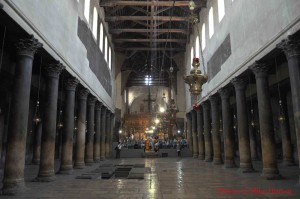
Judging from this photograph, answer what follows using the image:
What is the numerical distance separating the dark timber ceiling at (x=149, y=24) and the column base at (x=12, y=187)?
10.7 metres

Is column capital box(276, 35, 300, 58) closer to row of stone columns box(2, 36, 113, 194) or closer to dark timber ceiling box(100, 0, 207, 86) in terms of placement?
dark timber ceiling box(100, 0, 207, 86)

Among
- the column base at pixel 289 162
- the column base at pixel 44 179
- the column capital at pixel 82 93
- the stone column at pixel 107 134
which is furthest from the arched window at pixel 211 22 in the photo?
the column base at pixel 44 179

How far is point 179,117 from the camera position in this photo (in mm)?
38875

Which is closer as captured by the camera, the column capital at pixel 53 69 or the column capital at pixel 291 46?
the column capital at pixel 291 46

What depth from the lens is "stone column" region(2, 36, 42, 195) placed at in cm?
781

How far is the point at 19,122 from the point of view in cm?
816

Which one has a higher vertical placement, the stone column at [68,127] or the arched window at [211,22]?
the arched window at [211,22]

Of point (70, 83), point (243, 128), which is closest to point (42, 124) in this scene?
point (70, 83)

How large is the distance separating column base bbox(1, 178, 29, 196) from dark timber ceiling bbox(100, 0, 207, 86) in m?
10.7

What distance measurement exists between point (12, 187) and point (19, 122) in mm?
1936

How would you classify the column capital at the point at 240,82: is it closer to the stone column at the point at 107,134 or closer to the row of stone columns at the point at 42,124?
the row of stone columns at the point at 42,124

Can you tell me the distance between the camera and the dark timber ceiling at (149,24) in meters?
21.0

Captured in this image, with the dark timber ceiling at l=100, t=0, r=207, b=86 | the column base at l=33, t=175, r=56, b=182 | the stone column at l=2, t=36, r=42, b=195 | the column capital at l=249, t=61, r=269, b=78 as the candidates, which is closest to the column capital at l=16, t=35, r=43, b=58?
the stone column at l=2, t=36, r=42, b=195

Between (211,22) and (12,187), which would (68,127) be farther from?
(211,22)
